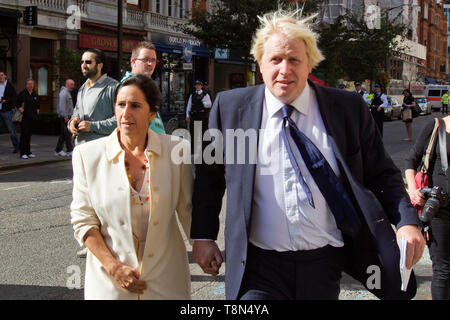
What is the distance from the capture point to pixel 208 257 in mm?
2781

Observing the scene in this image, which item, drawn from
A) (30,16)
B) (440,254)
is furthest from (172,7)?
(440,254)

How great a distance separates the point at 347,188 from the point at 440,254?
165 centimetres

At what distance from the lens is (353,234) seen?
2.62 metres

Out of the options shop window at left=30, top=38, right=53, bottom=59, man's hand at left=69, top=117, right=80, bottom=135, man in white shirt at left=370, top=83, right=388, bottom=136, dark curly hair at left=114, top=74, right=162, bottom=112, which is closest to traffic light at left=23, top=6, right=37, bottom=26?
shop window at left=30, top=38, right=53, bottom=59

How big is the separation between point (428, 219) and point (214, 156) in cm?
160

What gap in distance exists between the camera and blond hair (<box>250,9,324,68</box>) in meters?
2.69

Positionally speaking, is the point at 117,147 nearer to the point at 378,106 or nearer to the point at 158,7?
the point at 378,106

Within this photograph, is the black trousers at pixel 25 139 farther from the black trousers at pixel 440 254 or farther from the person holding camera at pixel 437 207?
the black trousers at pixel 440 254

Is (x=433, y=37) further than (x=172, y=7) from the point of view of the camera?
Yes

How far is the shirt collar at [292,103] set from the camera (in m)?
2.72

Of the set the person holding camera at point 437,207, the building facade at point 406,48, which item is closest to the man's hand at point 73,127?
the person holding camera at point 437,207

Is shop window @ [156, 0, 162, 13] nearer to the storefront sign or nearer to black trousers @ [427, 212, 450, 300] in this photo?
the storefront sign

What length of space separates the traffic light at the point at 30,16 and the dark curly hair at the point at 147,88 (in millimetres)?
20618

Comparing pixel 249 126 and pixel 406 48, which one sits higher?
pixel 406 48
